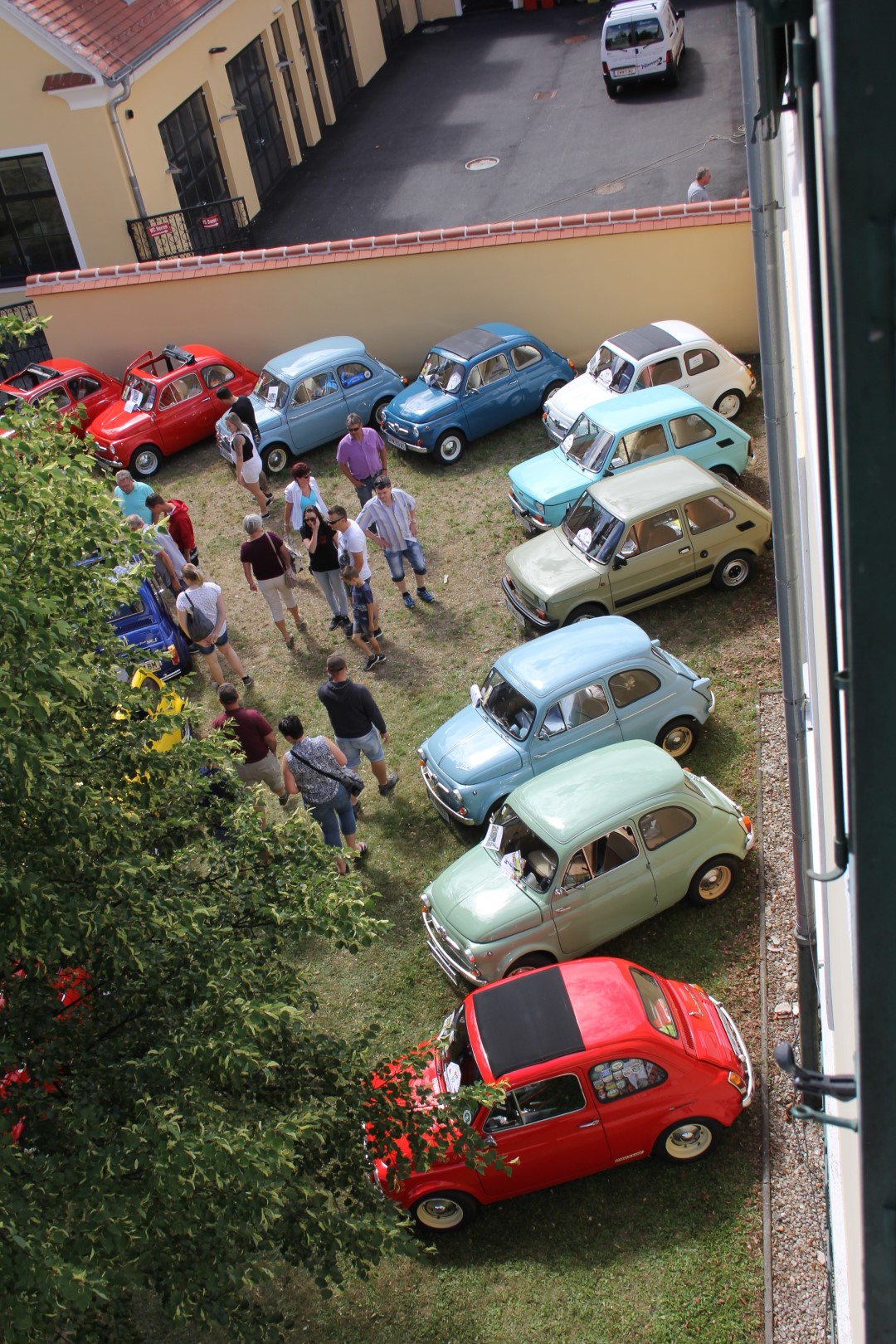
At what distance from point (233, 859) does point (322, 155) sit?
2641 centimetres

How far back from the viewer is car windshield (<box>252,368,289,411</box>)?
55.0 ft

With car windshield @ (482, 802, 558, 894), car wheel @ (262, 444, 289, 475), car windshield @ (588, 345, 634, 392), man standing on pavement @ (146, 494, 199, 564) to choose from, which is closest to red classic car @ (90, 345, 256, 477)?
car wheel @ (262, 444, 289, 475)

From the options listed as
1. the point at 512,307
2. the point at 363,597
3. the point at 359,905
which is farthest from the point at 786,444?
the point at 512,307

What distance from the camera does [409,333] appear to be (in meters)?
18.9

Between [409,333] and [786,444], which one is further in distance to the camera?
[409,333]

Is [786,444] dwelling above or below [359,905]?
above

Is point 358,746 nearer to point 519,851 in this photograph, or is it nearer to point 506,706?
point 506,706

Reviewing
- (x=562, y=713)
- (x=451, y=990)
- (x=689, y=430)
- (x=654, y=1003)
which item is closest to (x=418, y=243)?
(x=689, y=430)

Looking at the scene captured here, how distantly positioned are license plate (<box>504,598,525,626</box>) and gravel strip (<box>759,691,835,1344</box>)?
3.95 metres

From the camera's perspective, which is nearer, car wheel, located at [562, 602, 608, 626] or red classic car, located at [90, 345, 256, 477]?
car wheel, located at [562, 602, 608, 626]

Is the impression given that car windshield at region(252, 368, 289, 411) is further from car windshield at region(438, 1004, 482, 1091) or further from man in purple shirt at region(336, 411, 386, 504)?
car windshield at region(438, 1004, 482, 1091)

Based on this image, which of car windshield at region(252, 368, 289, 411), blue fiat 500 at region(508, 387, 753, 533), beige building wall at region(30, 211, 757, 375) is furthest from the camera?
beige building wall at region(30, 211, 757, 375)

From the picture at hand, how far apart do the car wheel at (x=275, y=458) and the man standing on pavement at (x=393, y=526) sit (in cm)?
393

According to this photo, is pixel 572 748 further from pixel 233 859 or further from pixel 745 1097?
pixel 233 859
